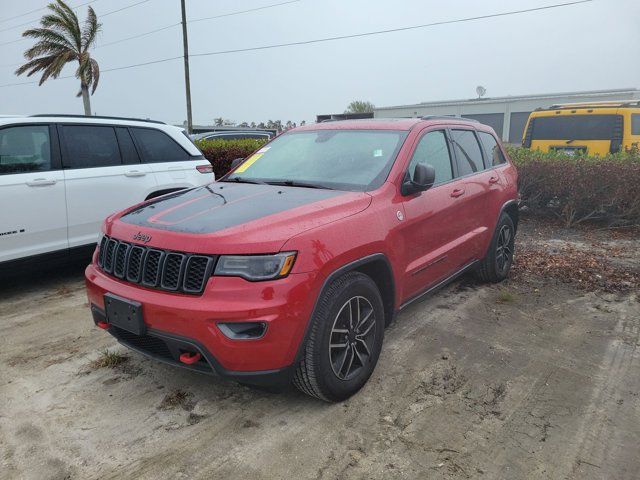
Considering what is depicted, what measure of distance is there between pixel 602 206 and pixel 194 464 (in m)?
7.40

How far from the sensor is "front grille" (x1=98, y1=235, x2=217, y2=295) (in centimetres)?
267

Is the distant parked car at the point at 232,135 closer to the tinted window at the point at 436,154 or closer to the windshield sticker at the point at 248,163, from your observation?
the windshield sticker at the point at 248,163

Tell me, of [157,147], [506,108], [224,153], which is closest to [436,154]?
[157,147]

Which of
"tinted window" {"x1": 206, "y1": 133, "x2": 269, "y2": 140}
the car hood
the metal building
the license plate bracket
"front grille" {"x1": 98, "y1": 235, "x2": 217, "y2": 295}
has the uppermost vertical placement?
the metal building

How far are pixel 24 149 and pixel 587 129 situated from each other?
9.79 meters

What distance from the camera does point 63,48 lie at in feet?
77.5

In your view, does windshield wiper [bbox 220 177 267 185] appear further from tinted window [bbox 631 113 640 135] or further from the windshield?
tinted window [bbox 631 113 640 135]

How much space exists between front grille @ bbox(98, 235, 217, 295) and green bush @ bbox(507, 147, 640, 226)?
690cm

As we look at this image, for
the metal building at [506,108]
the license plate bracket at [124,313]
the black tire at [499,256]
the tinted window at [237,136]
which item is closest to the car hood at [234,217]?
the license plate bracket at [124,313]

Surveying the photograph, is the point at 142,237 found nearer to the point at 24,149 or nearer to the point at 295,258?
the point at 295,258

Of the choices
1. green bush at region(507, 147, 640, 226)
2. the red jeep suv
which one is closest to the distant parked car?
green bush at region(507, 147, 640, 226)

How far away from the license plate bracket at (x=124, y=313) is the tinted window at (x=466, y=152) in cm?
291

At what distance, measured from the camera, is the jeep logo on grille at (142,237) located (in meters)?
2.89

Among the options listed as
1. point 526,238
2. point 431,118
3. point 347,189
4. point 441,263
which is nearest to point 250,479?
point 347,189
